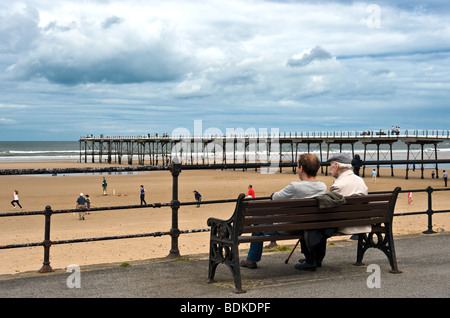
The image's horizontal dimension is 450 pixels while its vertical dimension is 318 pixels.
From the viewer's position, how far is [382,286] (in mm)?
4930

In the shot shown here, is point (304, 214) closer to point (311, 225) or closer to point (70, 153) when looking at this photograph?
point (311, 225)

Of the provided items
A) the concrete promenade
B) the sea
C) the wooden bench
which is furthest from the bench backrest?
the sea

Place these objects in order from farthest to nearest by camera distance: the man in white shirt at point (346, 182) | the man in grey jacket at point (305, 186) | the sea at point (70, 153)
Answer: the sea at point (70, 153) → the man in white shirt at point (346, 182) → the man in grey jacket at point (305, 186)

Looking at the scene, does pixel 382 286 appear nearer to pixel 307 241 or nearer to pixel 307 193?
pixel 307 241

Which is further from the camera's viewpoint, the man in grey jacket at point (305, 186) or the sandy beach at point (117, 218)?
the sandy beach at point (117, 218)

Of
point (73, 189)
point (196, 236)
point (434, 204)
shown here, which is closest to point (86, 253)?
point (196, 236)

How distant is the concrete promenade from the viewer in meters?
4.65

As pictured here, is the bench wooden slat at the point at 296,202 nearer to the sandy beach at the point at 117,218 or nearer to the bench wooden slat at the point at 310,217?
the bench wooden slat at the point at 310,217

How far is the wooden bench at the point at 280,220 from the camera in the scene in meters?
4.66

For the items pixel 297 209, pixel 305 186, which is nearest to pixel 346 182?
pixel 305 186

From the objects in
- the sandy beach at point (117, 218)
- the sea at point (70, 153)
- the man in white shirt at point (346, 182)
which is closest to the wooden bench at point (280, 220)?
the man in white shirt at point (346, 182)

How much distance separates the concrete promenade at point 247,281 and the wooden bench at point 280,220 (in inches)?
9.8
